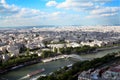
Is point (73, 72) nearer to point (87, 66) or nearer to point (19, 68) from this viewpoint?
A: point (87, 66)

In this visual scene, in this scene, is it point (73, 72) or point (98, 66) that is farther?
point (98, 66)

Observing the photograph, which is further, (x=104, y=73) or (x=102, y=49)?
(x=102, y=49)

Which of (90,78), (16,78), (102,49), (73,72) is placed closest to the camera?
(90,78)

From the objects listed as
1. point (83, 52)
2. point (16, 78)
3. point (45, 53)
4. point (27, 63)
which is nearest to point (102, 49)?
point (83, 52)

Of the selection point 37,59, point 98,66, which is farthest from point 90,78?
point 37,59

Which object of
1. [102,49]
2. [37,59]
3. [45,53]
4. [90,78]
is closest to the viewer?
[90,78]

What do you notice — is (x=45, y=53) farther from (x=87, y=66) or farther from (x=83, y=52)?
(x=87, y=66)

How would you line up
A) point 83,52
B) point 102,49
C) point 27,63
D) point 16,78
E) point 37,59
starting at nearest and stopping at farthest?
point 16,78
point 27,63
point 37,59
point 83,52
point 102,49

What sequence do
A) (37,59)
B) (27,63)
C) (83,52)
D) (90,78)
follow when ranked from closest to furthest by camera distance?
(90,78)
(27,63)
(37,59)
(83,52)
